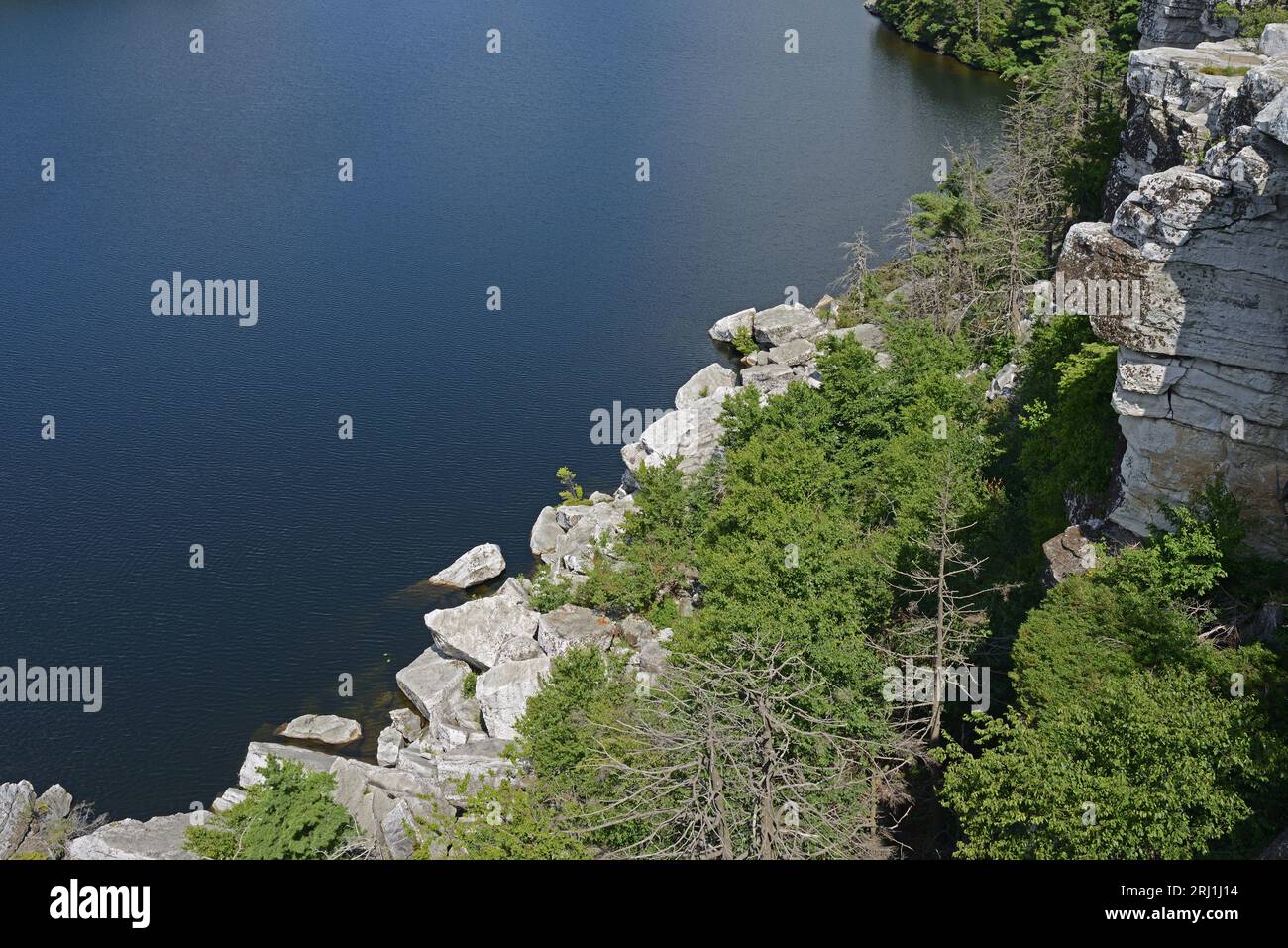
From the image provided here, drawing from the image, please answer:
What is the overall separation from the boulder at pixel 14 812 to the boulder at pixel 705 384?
24133 mm

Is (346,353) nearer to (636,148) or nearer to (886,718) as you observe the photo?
(636,148)

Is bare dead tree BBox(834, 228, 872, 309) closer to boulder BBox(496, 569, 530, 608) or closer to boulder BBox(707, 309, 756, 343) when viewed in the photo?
boulder BBox(707, 309, 756, 343)

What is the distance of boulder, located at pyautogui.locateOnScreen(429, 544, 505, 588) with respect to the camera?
36750 millimetres

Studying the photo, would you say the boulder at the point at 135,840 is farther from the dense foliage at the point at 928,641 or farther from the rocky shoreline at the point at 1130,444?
the dense foliage at the point at 928,641

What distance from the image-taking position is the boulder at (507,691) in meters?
29.2

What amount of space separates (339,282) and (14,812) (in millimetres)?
28963

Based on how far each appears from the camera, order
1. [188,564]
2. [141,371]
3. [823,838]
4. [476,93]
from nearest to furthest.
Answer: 1. [823,838]
2. [188,564]
3. [141,371]
4. [476,93]

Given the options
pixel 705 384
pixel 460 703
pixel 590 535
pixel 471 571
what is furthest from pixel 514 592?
pixel 705 384

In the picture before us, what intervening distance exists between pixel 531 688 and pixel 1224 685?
1641cm

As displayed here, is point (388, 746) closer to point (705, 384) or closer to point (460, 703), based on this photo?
point (460, 703)

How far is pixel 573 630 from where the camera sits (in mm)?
31078

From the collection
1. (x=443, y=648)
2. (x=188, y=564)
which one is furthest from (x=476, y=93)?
(x=443, y=648)

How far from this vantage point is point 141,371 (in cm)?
4594

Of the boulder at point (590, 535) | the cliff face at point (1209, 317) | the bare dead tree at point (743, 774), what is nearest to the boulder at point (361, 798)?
the bare dead tree at point (743, 774)
